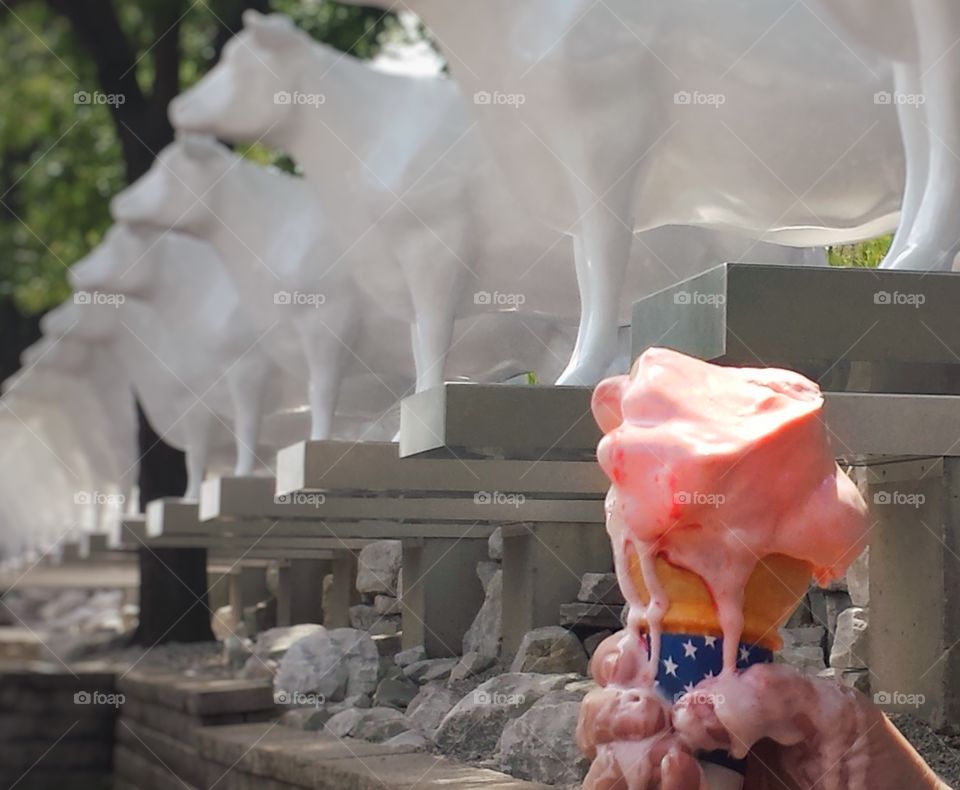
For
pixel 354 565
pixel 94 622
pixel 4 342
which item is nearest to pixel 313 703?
pixel 354 565

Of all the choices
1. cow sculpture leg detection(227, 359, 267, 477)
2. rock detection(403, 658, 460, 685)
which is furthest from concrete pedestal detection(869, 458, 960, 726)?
cow sculpture leg detection(227, 359, 267, 477)

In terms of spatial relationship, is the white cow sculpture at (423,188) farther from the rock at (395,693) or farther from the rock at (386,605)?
the rock at (395,693)

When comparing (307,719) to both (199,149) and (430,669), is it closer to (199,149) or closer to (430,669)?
(430,669)

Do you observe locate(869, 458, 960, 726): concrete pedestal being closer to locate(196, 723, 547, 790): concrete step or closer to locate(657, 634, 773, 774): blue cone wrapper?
locate(196, 723, 547, 790): concrete step

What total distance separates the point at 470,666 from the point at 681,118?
207 cm

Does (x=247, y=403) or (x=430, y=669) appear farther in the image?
(x=247, y=403)

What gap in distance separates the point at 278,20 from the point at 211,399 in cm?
310

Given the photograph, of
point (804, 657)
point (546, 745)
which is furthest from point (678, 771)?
point (804, 657)

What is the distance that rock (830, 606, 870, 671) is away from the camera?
502cm

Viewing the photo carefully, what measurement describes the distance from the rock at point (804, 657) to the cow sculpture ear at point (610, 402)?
6.62ft

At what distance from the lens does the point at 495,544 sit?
6.02m

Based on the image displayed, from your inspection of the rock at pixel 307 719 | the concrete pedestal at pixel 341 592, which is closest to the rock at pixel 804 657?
the concrete pedestal at pixel 341 592

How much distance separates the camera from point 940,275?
11.6 feet

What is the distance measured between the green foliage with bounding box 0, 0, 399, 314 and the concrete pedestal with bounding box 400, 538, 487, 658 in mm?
7039
